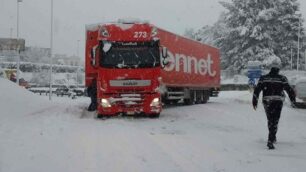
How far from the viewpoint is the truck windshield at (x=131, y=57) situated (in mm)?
20766

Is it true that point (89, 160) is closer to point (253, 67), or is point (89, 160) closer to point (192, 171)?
point (192, 171)

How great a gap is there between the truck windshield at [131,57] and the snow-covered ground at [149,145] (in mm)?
2040

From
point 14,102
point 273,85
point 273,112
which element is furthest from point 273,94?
point 14,102

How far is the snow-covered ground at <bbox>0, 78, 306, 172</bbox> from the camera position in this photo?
9945 mm

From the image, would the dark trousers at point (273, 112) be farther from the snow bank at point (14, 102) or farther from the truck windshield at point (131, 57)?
the snow bank at point (14, 102)

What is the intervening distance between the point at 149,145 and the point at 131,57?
878 cm

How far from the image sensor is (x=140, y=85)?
67.6ft

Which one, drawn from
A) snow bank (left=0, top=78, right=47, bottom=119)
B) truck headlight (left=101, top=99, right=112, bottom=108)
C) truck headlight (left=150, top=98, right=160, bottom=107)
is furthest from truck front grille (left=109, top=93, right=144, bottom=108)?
snow bank (left=0, top=78, right=47, bottom=119)

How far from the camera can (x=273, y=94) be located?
42.4ft

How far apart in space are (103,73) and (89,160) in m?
10.5

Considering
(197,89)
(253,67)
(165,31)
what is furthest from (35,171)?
(253,67)

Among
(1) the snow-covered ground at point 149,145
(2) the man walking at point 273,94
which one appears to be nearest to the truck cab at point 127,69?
(1) the snow-covered ground at point 149,145

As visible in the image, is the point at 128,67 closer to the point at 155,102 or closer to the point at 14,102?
the point at 155,102

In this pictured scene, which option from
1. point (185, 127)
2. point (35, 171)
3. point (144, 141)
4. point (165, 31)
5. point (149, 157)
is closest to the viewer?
point (35, 171)
